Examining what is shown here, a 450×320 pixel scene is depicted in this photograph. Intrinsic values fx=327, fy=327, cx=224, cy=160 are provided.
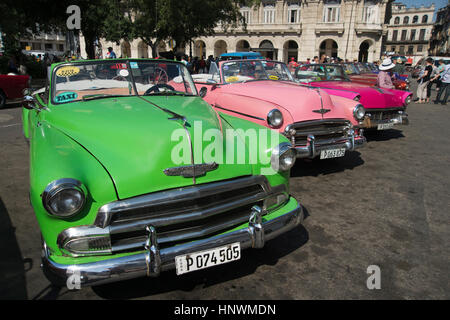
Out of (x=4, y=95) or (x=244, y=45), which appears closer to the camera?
(x=4, y=95)

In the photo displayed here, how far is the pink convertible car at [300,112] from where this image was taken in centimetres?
479

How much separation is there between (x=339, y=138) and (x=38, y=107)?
420cm

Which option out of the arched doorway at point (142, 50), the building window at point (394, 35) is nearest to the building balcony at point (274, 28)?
the arched doorway at point (142, 50)

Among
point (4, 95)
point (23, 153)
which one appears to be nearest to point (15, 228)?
point (23, 153)

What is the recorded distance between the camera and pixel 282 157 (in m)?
2.75

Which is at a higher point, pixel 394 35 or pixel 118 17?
pixel 394 35

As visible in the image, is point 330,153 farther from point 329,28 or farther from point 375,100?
point 329,28

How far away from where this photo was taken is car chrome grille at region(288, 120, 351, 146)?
4.87 m

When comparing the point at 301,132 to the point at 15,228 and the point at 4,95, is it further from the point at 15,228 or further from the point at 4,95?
the point at 4,95

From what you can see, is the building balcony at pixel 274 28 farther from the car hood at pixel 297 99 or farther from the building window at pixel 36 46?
the building window at pixel 36 46

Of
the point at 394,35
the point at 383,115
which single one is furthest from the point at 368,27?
the point at 394,35

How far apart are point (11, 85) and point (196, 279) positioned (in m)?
11.0

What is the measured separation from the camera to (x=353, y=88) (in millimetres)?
7395

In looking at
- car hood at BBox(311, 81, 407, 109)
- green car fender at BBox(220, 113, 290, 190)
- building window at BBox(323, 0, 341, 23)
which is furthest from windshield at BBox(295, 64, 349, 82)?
building window at BBox(323, 0, 341, 23)
